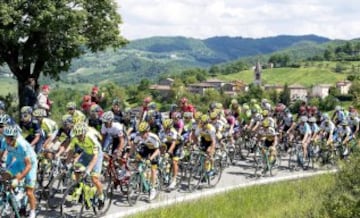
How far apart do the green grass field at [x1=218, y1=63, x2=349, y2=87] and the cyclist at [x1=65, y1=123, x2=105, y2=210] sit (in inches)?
6279

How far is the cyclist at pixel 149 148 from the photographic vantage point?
12812mm

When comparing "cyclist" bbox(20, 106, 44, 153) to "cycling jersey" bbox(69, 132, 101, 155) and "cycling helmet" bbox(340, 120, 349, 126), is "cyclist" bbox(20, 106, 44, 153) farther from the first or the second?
"cycling helmet" bbox(340, 120, 349, 126)

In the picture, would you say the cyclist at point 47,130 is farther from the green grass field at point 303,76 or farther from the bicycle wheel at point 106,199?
the green grass field at point 303,76

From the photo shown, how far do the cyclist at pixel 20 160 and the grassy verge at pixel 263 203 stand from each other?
2640 millimetres

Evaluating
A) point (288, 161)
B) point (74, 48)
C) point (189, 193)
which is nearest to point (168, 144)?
point (189, 193)

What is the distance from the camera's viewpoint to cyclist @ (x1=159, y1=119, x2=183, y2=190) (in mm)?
14078

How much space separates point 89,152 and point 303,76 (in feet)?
586

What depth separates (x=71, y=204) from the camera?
10742mm

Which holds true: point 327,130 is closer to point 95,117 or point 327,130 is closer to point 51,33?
point 95,117

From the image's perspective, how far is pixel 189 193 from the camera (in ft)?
47.1

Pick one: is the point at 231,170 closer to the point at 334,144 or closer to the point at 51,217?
the point at 334,144

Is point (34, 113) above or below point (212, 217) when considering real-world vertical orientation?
above

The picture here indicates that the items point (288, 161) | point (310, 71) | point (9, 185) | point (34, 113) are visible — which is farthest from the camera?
point (310, 71)

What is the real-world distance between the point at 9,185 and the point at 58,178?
185 centimetres
